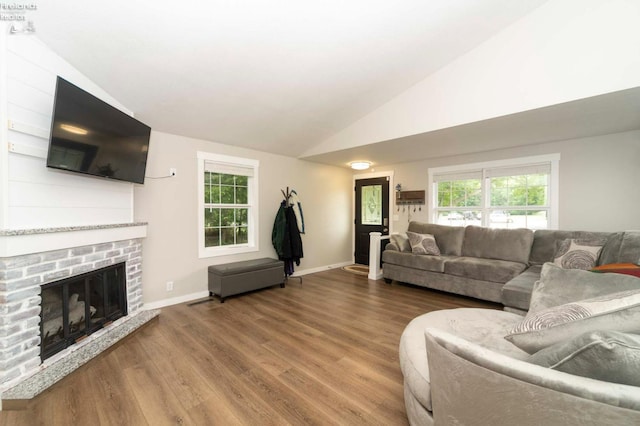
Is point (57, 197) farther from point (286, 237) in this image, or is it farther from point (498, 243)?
point (498, 243)

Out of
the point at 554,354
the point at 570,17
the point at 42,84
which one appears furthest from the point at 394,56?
the point at 42,84

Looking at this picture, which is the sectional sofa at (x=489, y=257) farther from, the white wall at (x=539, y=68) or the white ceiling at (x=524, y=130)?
the white wall at (x=539, y=68)

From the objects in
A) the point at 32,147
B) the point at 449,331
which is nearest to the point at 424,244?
the point at 449,331

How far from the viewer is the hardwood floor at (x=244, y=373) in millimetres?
1653

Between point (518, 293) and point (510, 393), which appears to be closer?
point (510, 393)

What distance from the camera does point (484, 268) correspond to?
3631mm

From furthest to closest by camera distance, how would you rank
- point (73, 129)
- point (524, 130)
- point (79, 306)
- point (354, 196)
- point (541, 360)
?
point (354, 196) → point (524, 130) → point (79, 306) → point (73, 129) → point (541, 360)

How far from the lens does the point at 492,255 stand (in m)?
4.06

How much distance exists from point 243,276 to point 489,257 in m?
3.66

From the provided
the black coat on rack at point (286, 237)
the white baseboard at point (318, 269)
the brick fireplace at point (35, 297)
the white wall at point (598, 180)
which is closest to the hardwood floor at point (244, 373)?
the brick fireplace at point (35, 297)

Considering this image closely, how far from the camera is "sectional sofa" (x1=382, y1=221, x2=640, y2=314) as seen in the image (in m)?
2.97

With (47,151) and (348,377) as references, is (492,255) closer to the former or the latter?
(348,377)

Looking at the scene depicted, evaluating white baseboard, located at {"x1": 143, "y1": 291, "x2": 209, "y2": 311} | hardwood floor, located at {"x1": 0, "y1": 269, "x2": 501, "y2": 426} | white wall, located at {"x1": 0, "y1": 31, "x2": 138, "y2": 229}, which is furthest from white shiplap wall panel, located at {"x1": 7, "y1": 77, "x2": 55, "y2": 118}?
white baseboard, located at {"x1": 143, "y1": 291, "x2": 209, "y2": 311}

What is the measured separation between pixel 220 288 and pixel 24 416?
6.79ft
